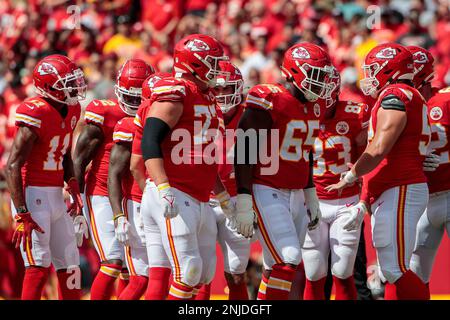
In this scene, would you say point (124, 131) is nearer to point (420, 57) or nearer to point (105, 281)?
point (105, 281)

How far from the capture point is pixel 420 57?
672 cm

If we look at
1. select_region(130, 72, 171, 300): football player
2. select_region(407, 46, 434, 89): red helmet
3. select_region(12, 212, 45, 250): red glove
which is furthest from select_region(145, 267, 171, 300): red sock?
select_region(407, 46, 434, 89): red helmet

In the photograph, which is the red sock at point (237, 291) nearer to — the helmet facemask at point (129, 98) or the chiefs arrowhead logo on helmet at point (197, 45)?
the helmet facemask at point (129, 98)

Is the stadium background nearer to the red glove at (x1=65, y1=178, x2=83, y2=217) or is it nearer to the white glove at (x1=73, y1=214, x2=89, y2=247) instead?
the white glove at (x1=73, y1=214, x2=89, y2=247)

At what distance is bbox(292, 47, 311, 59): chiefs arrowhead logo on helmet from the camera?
6.27m

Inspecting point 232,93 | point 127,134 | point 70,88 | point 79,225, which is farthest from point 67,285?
point 232,93

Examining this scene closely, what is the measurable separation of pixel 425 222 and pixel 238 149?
172cm

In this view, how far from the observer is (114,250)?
22.9 ft

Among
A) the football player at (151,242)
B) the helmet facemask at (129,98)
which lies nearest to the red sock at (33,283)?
the football player at (151,242)

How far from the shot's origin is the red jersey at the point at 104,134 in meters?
7.07

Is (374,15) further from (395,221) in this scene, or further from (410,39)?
(395,221)

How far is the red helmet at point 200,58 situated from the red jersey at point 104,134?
4.27ft
